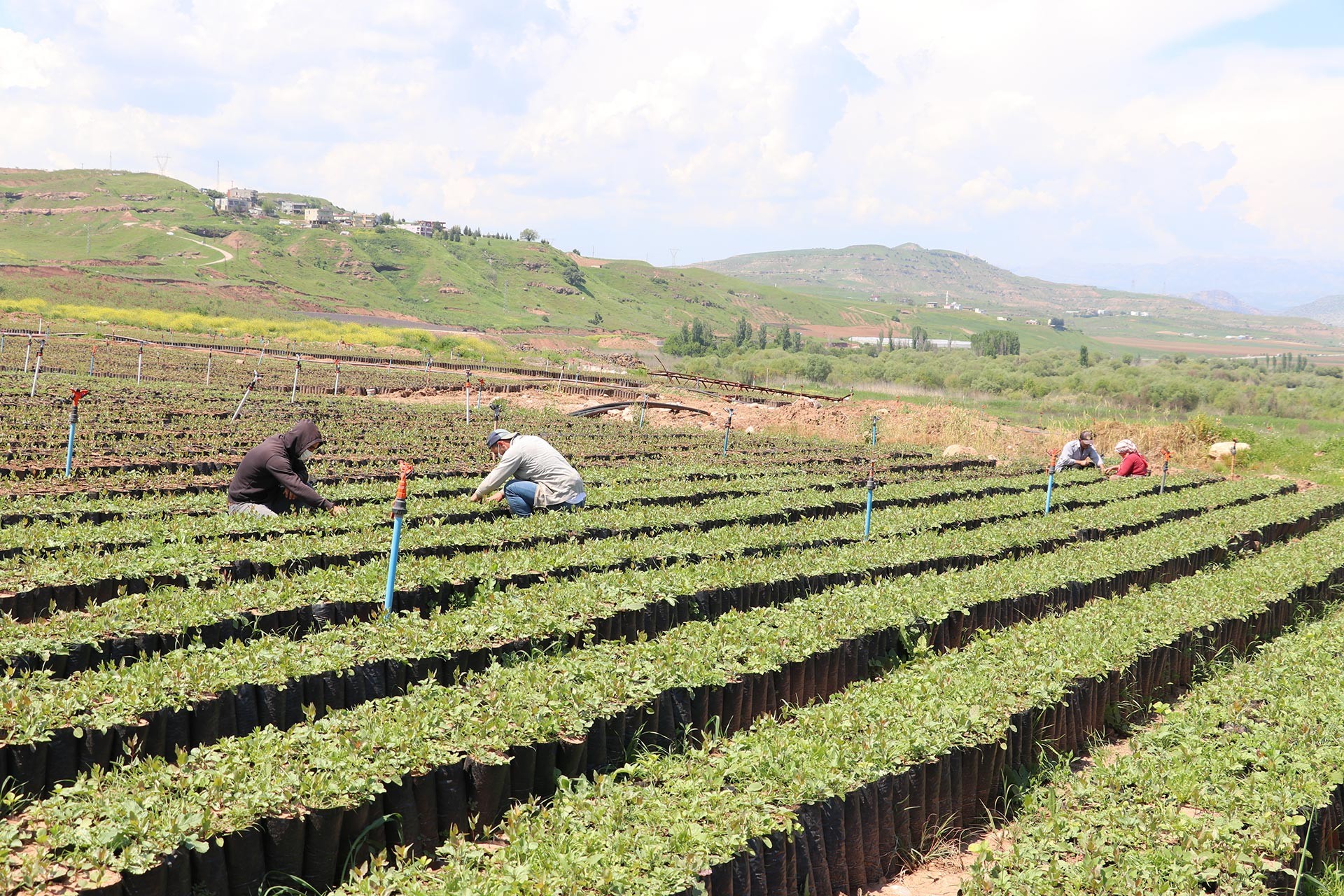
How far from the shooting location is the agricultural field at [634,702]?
4.47 metres

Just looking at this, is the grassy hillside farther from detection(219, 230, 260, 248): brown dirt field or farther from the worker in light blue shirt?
the worker in light blue shirt

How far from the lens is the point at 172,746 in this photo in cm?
536

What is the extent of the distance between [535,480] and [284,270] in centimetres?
11461

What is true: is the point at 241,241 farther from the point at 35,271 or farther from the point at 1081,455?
the point at 1081,455

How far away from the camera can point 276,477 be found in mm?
10773

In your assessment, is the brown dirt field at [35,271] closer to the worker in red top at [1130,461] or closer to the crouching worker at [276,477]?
the crouching worker at [276,477]

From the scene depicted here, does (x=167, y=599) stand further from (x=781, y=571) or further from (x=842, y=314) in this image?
(x=842, y=314)

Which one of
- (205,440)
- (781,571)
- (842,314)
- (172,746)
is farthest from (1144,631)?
(842,314)

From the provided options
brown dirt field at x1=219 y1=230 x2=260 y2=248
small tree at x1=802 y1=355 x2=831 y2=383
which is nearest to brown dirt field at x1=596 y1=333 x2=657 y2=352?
small tree at x1=802 y1=355 x2=831 y2=383

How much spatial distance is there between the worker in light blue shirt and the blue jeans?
12.6m

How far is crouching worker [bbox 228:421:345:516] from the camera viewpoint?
420 inches

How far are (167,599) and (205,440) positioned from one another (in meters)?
11.8

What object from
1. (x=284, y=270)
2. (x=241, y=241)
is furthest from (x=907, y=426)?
(x=241, y=241)

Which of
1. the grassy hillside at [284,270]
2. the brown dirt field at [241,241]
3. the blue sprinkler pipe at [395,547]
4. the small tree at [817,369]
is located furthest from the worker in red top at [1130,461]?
the brown dirt field at [241,241]
